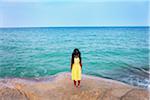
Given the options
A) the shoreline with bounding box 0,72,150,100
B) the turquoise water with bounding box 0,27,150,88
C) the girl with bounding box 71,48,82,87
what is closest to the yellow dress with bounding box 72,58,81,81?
the girl with bounding box 71,48,82,87

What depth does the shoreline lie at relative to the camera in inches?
171

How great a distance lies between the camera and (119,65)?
337 inches

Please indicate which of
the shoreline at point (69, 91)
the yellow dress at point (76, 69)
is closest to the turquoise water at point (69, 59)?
the shoreline at point (69, 91)

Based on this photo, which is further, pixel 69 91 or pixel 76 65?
pixel 76 65

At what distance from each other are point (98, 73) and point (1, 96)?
3.49 meters

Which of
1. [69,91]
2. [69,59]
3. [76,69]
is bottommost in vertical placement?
[69,59]

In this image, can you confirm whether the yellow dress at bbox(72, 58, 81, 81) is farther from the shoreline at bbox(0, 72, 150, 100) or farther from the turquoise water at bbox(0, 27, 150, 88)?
the turquoise water at bbox(0, 27, 150, 88)

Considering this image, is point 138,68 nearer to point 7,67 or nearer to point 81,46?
point 7,67

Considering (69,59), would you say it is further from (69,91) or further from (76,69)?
(69,91)

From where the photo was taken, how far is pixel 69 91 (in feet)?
14.8

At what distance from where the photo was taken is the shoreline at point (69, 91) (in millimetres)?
4332

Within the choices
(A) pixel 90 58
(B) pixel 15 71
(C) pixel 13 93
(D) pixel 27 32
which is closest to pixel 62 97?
(C) pixel 13 93

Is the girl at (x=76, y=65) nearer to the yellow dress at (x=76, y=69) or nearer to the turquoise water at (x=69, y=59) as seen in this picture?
the yellow dress at (x=76, y=69)

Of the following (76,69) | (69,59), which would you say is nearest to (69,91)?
(76,69)
